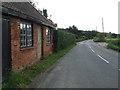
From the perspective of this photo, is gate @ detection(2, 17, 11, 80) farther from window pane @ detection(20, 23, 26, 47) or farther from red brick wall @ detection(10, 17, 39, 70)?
window pane @ detection(20, 23, 26, 47)

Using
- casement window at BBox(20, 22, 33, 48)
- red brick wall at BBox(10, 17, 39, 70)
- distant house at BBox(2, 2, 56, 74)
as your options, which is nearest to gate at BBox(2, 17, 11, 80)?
distant house at BBox(2, 2, 56, 74)

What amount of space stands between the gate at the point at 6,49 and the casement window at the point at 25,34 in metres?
2.67

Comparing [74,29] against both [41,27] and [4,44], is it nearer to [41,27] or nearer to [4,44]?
[41,27]

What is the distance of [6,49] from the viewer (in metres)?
9.07

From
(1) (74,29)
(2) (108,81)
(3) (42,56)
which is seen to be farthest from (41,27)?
(1) (74,29)

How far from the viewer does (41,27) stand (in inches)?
686

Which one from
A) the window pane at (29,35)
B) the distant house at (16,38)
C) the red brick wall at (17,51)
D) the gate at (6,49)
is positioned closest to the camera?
the gate at (6,49)

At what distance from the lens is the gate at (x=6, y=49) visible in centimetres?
870

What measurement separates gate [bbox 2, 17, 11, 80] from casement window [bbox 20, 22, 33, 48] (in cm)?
267

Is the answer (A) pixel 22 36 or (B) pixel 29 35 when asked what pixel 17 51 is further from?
(B) pixel 29 35

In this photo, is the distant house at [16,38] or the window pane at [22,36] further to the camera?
the window pane at [22,36]

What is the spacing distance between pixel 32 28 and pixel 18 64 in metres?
3.87

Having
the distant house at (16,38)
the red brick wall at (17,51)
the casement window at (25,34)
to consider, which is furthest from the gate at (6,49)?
the casement window at (25,34)

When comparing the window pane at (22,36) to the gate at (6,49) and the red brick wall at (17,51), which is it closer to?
the red brick wall at (17,51)
